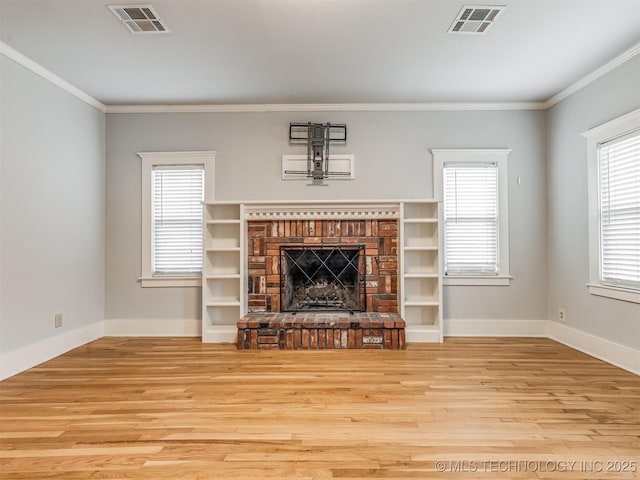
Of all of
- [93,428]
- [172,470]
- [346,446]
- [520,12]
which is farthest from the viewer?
[520,12]

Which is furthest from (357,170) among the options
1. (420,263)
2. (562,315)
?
(562,315)

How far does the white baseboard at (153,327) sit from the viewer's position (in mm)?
4656

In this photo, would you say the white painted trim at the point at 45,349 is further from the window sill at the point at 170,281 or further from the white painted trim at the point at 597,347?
the white painted trim at the point at 597,347

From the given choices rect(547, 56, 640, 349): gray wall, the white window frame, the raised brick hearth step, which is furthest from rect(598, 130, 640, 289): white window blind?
the raised brick hearth step

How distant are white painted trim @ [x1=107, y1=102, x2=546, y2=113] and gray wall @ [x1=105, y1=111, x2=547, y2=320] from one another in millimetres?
57

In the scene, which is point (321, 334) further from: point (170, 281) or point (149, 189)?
point (149, 189)

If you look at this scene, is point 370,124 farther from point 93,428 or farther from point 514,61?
point 93,428

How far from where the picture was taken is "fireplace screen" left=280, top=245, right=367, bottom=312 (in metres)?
4.54

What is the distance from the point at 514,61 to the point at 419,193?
5.26ft

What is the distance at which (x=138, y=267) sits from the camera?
4.68 metres

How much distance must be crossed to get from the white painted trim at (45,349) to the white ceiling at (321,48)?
2496mm

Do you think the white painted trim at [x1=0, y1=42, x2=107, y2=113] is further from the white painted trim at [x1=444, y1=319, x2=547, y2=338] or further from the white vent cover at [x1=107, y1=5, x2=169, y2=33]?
the white painted trim at [x1=444, y1=319, x2=547, y2=338]

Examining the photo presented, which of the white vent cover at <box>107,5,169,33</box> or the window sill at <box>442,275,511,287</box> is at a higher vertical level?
the white vent cover at <box>107,5,169,33</box>

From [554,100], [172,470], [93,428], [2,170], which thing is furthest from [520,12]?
[2,170]
